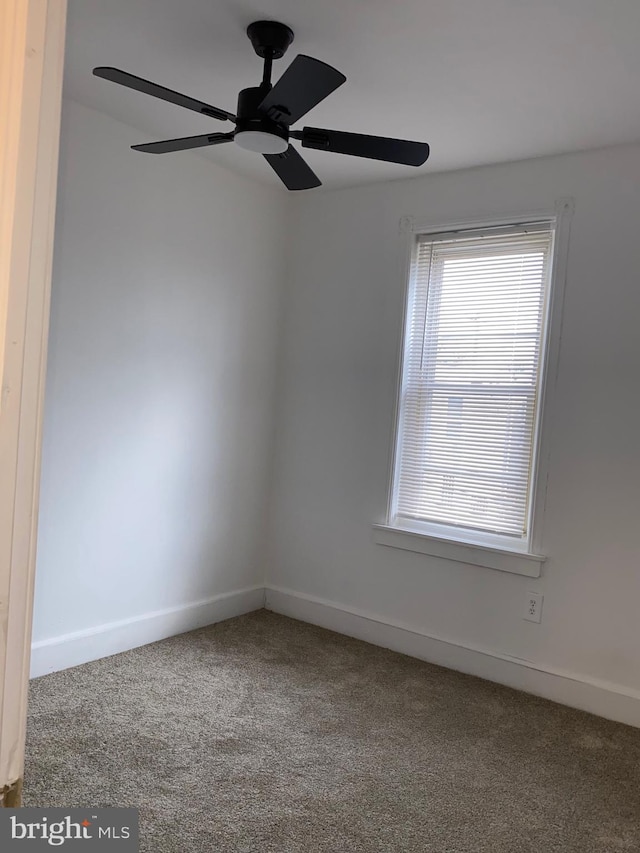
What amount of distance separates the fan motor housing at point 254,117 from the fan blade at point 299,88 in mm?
27

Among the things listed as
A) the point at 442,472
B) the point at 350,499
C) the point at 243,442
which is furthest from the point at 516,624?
the point at 243,442

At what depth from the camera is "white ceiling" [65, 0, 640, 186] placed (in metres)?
2.09

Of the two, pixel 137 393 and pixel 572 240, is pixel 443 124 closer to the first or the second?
pixel 572 240

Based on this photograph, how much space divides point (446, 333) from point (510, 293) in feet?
1.21

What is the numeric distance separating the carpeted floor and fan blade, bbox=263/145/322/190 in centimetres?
206

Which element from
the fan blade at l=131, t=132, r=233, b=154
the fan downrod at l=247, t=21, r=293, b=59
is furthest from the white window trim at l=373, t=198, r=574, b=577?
the fan blade at l=131, t=132, r=233, b=154

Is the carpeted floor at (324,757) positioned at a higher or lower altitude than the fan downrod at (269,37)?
lower

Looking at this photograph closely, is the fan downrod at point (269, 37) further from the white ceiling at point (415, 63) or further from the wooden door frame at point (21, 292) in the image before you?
the wooden door frame at point (21, 292)

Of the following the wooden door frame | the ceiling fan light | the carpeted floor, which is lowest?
the carpeted floor

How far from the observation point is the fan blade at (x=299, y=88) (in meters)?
1.76

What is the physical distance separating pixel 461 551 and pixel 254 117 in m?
2.17

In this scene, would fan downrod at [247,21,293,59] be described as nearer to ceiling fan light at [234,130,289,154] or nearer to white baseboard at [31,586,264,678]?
ceiling fan light at [234,130,289,154]

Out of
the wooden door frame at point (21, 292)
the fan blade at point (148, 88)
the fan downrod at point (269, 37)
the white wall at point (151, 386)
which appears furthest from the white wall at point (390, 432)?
the wooden door frame at point (21, 292)

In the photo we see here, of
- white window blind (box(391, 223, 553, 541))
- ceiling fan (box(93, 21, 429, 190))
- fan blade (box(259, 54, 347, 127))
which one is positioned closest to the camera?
fan blade (box(259, 54, 347, 127))
